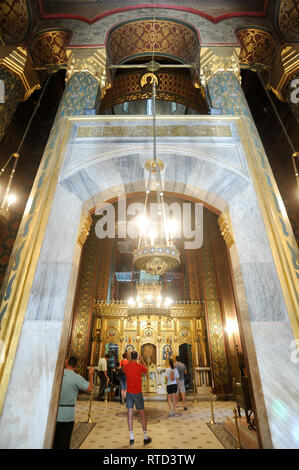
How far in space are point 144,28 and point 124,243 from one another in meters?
8.89

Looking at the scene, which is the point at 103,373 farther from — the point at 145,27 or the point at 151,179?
the point at 145,27

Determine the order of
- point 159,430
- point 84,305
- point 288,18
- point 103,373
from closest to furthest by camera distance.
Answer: point 159,430
point 288,18
point 103,373
point 84,305

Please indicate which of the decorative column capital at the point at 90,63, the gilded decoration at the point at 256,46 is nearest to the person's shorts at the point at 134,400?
the decorative column capital at the point at 90,63

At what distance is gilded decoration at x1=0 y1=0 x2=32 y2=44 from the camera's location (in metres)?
4.70

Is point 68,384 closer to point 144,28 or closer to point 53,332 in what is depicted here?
point 53,332

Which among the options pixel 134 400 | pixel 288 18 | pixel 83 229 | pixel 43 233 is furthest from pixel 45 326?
pixel 288 18

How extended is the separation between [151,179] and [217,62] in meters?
2.90

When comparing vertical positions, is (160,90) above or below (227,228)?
above

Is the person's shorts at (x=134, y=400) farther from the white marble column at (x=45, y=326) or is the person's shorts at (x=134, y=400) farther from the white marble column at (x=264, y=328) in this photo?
the white marble column at (x=264, y=328)

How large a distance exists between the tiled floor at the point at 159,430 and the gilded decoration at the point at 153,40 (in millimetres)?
6914

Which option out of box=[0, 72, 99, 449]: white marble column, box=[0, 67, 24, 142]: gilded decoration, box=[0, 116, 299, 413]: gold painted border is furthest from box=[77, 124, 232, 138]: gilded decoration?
box=[0, 67, 24, 142]: gilded decoration

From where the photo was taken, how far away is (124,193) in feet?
12.2

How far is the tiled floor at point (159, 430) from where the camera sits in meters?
3.57

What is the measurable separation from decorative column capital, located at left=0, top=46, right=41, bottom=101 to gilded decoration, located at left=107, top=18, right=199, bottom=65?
5.23ft
